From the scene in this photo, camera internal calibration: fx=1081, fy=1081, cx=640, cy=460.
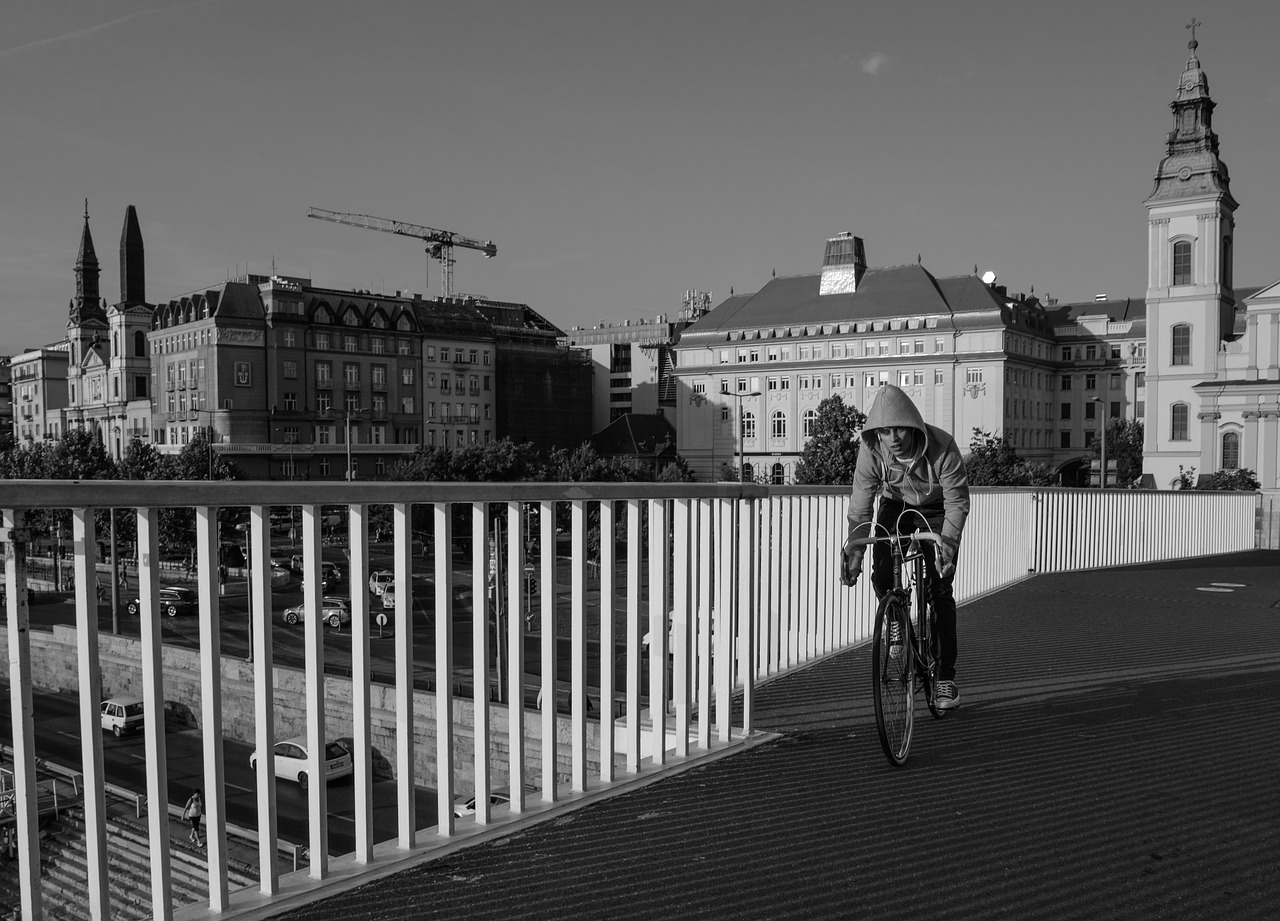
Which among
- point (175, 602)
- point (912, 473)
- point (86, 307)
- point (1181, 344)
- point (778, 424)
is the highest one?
point (86, 307)

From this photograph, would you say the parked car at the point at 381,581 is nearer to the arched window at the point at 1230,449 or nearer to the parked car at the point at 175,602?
the parked car at the point at 175,602

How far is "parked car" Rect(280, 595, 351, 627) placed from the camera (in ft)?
10.6

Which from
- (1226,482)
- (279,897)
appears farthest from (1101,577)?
(1226,482)

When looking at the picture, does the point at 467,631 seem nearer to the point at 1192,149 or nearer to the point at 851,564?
the point at 851,564

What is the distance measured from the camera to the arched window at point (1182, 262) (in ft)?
224

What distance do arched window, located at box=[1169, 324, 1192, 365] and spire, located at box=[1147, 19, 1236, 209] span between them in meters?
8.39

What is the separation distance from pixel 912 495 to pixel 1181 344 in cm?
7148

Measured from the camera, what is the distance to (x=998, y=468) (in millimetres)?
69938

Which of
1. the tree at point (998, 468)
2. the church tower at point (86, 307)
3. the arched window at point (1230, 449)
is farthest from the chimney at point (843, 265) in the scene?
the church tower at point (86, 307)

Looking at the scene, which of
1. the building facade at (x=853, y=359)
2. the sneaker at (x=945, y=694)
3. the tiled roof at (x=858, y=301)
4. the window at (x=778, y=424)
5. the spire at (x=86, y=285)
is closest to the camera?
the sneaker at (x=945, y=694)

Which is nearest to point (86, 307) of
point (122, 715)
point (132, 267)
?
point (132, 267)

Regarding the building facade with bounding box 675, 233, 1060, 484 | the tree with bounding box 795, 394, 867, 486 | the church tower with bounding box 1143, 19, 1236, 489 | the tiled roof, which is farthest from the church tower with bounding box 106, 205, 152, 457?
the church tower with bounding box 1143, 19, 1236, 489

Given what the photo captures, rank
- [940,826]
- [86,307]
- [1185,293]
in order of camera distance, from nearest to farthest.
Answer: [940,826] < [1185,293] < [86,307]

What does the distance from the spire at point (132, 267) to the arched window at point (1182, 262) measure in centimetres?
Answer: 8748
